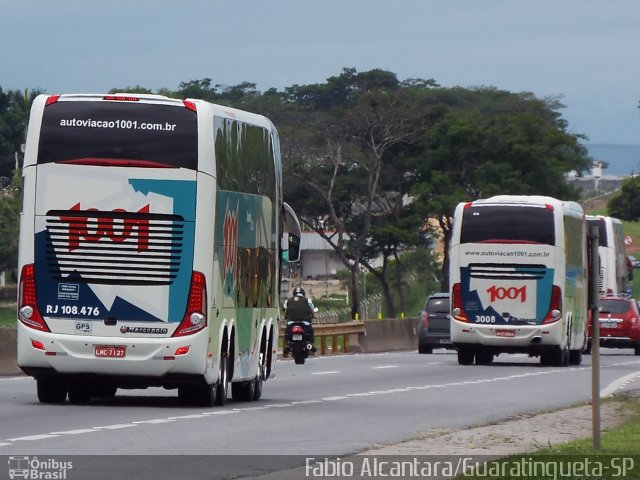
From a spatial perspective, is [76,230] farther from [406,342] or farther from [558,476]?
[406,342]

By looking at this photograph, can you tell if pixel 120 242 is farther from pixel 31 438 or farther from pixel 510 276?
pixel 510 276

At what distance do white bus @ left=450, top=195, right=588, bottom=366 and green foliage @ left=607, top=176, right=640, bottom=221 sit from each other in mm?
73318

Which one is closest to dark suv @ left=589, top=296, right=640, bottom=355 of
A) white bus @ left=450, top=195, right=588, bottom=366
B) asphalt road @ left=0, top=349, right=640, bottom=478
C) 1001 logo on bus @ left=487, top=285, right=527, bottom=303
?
white bus @ left=450, top=195, right=588, bottom=366

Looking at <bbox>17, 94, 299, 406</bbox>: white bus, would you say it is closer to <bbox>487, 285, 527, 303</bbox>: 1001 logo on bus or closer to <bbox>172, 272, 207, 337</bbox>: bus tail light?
<bbox>172, 272, 207, 337</bbox>: bus tail light

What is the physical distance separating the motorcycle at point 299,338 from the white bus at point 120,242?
17645mm

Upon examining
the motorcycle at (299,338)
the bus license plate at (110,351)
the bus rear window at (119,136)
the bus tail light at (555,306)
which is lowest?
the bus license plate at (110,351)

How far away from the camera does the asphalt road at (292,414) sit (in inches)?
578

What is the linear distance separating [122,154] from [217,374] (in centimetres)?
284

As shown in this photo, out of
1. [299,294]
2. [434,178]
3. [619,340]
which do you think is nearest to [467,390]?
[299,294]

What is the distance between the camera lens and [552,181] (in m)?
69.8

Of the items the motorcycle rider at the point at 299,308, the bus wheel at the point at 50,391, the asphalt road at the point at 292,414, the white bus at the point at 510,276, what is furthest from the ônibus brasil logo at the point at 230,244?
the motorcycle rider at the point at 299,308

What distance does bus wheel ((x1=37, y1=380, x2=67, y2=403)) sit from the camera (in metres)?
19.9

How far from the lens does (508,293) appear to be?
35594 millimetres

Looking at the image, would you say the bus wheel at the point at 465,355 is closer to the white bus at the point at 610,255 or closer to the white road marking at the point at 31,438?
the white bus at the point at 610,255
